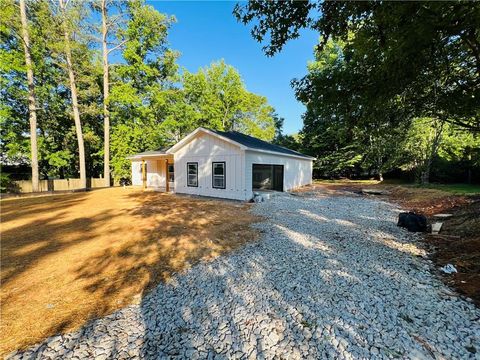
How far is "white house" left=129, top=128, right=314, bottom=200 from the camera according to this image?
34.5 feet

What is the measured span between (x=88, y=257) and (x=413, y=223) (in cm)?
752

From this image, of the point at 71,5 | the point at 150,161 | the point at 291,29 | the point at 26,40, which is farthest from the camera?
the point at 150,161

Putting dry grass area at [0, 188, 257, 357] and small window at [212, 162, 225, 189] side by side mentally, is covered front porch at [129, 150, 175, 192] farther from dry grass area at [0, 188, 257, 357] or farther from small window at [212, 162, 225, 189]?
dry grass area at [0, 188, 257, 357]

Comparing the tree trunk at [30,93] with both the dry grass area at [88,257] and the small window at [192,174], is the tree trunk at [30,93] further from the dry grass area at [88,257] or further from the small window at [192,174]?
the small window at [192,174]

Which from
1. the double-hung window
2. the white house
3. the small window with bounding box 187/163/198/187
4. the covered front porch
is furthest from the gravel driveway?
the covered front porch

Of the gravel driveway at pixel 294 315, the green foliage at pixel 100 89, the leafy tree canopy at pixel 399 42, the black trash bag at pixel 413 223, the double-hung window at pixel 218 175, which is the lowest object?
the gravel driveway at pixel 294 315

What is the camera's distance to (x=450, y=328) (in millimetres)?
2246

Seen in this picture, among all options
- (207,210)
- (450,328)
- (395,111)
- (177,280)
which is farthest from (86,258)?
(395,111)

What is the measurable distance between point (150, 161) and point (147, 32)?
11860mm

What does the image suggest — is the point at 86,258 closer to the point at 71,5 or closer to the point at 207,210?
the point at 207,210

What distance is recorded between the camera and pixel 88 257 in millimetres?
4207

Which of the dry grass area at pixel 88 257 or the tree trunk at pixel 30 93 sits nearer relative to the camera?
the dry grass area at pixel 88 257

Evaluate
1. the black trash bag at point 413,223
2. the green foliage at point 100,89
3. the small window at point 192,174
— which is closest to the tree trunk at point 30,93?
the green foliage at point 100,89

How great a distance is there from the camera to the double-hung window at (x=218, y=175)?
11220 mm
